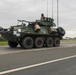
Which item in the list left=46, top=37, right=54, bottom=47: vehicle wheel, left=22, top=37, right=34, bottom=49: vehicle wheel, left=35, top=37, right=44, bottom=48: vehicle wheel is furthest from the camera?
left=46, top=37, right=54, bottom=47: vehicle wheel

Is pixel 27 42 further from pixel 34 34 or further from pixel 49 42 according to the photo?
pixel 49 42

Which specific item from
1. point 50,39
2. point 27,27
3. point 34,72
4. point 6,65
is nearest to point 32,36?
point 27,27

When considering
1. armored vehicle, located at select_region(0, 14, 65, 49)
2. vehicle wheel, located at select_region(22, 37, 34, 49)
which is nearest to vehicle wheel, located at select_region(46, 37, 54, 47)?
armored vehicle, located at select_region(0, 14, 65, 49)

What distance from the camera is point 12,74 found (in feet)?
30.4

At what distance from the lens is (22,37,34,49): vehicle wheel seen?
21.0 metres

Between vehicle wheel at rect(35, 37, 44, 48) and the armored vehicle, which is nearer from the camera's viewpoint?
the armored vehicle

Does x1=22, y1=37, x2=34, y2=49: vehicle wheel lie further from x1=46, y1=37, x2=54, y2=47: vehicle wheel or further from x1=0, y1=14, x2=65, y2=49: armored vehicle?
x1=46, y1=37, x2=54, y2=47: vehicle wheel

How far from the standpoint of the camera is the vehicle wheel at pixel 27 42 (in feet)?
69.1

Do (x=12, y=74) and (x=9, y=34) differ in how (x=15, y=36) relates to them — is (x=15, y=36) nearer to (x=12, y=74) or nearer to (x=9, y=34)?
(x=9, y=34)

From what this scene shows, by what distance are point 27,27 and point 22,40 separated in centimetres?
129

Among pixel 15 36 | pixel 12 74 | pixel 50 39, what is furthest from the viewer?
pixel 50 39

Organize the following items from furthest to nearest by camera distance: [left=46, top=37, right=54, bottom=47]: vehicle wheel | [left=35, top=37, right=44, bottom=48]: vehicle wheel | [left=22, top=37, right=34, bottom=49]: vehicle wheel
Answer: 1. [left=46, top=37, right=54, bottom=47]: vehicle wheel
2. [left=35, top=37, right=44, bottom=48]: vehicle wheel
3. [left=22, top=37, right=34, bottom=49]: vehicle wheel

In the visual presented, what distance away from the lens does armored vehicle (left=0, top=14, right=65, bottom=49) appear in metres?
21.1

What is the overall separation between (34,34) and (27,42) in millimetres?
1036
